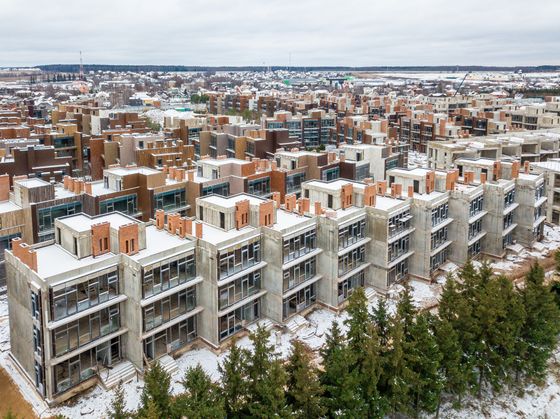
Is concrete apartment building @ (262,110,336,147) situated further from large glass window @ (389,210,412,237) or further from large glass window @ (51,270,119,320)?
large glass window @ (51,270,119,320)

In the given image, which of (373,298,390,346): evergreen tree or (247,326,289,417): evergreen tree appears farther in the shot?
(373,298,390,346): evergreen tree

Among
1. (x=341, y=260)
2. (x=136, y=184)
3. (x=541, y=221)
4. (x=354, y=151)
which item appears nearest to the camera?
(x=341, y=260)

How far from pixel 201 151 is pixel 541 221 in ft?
145

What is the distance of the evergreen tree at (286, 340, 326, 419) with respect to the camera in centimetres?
2314

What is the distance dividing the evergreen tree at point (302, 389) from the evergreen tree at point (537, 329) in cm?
1381

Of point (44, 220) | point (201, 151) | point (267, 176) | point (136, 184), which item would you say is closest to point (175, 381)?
point (44, 220)

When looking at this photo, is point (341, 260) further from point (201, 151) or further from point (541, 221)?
point (201, 151)

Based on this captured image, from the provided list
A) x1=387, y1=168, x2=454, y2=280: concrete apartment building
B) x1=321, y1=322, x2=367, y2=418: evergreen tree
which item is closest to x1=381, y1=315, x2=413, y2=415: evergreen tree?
x1=321, y1=322, x2=367, y2=418: evergreen tree

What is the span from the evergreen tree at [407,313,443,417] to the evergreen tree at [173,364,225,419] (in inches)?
391

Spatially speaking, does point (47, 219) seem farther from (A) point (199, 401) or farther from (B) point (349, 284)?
(A) point (199, 401)

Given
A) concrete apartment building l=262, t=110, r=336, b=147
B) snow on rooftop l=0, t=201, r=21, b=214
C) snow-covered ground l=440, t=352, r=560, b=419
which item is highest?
concrete apartment building l=262, t=110, r=336, b=147

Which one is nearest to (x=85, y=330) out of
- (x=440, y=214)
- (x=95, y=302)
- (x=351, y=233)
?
(x=95, y=302)

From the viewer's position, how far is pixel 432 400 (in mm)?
26516

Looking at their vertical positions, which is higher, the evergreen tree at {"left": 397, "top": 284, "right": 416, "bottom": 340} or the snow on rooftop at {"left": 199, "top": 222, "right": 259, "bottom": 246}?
the snow on rooftop at {"left": 199, "top": 222, "right": 259, "bottom": 246}
